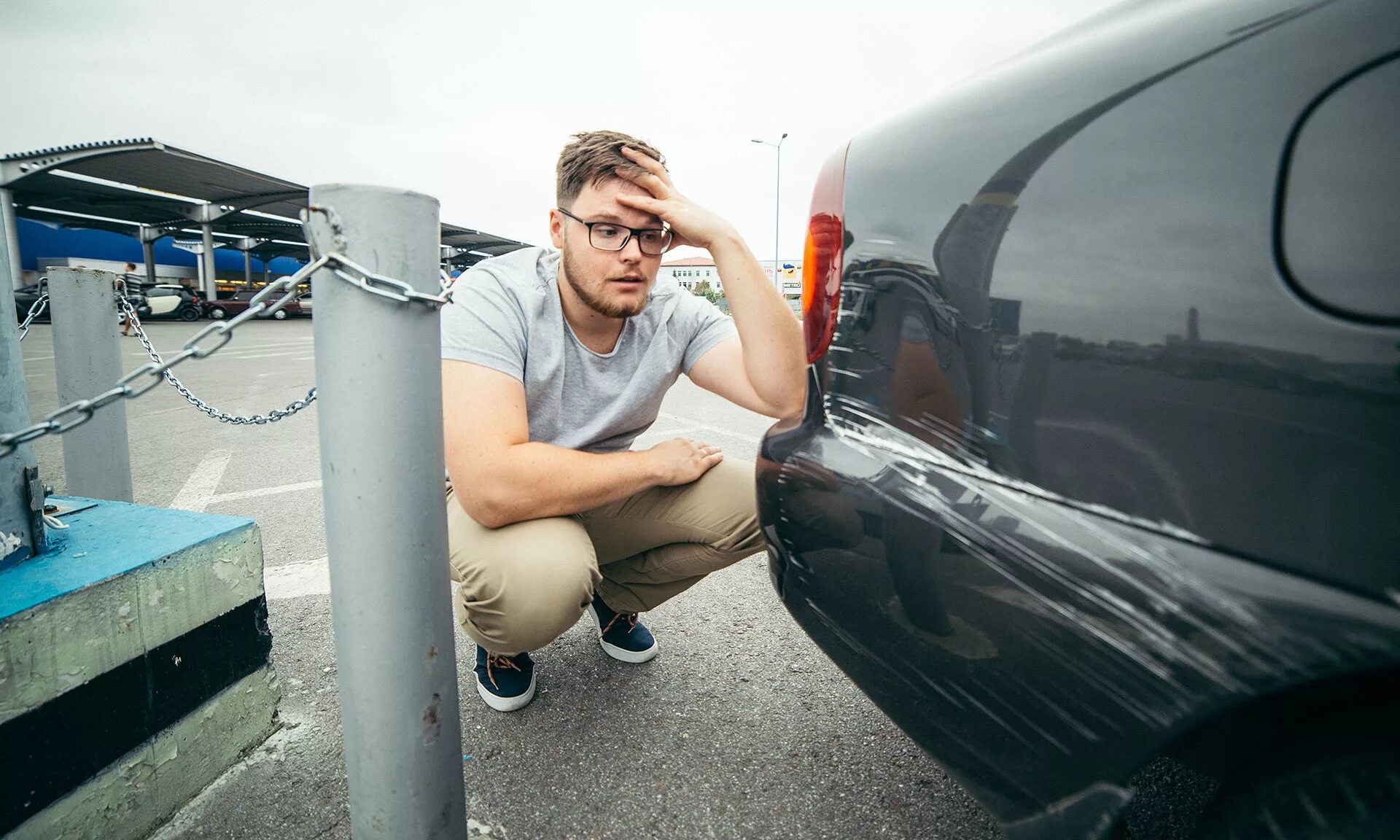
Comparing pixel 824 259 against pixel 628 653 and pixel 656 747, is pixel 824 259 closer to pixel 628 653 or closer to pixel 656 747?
pixel 656 747

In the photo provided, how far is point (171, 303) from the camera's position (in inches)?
849

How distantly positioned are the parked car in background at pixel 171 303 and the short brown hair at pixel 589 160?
25.3 meters

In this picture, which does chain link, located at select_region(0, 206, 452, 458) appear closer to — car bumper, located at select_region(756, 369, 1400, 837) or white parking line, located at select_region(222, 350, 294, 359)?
car bumper, located at select_region(756, 369, 1400, 837)

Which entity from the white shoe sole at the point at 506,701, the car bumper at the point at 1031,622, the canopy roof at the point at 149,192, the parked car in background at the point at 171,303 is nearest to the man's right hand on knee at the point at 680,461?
the white shoe sole at the point at 506,701

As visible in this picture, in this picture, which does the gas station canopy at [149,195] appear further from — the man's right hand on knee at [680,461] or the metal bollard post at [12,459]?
the man's right hand on knee at [680,461]

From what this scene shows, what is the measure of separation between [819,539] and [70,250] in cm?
3901

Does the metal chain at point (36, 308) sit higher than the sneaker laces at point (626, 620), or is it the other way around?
the metal chain at point (36, 308)

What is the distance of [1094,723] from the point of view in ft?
2.52

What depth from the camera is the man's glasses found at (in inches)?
72.1

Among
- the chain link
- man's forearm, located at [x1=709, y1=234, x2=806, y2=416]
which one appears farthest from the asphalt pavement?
the chain link

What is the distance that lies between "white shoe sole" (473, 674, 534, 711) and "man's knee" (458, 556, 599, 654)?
169 millimetres

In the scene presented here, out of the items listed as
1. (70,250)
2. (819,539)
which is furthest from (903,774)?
(70,250)

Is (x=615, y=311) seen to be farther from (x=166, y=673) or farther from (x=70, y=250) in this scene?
(x=70, y=250)

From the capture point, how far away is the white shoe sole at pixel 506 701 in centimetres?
180
